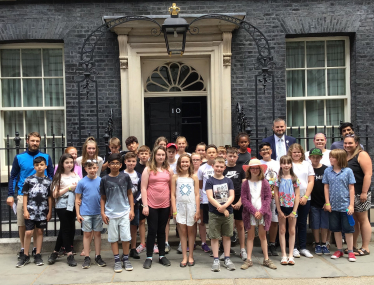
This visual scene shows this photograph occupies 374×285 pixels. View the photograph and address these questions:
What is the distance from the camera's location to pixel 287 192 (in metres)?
5.62

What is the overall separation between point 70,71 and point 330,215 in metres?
5.42

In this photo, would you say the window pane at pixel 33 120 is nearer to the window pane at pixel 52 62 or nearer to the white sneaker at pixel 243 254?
the window pane at pixel 52 62

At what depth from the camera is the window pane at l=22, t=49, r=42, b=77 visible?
28.1 feet

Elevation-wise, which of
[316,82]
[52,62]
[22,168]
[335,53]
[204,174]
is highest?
[335,53]

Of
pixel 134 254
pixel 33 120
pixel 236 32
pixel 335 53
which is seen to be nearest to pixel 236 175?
pixel 134 254

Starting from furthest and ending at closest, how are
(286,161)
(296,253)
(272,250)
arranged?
1. (272,250)
2. (296,253)
3. (286,161)

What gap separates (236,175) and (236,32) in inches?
145

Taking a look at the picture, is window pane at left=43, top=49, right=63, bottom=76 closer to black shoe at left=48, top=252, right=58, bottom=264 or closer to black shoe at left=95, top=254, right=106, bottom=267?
black shoe at left=48, top=252, right=58, bottom=264

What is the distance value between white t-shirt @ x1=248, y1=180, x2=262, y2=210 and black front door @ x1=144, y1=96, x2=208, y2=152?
3.24m

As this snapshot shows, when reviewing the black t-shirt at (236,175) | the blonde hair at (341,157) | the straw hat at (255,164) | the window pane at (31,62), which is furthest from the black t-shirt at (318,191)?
the window pane at (31,62)

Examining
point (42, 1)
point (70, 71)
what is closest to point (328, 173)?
point (70, 71)

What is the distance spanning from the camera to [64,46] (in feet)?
27.2

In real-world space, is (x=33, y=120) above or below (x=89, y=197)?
above

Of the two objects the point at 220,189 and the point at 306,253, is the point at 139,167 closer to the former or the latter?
the point at 220,189
